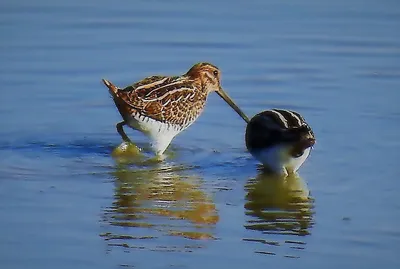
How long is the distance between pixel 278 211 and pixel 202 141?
2132mm

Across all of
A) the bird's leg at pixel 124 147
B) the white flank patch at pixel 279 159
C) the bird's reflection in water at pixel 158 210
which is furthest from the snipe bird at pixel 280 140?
the bird's leg at pixel 124 147

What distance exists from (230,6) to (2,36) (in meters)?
3.06

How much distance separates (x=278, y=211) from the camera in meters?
9.36

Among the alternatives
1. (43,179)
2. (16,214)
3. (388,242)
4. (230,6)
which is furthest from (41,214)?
(230,6)

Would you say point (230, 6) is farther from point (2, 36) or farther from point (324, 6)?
point (2, 36)

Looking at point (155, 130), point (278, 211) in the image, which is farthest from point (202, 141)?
point (278, 211)

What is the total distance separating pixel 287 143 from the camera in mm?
10125

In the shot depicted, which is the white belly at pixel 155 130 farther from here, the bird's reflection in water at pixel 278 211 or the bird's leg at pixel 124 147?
the bird's reflection in water at pixel 278 211

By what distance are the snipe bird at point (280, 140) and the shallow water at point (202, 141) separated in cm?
14

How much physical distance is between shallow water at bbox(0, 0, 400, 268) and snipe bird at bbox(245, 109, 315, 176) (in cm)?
14

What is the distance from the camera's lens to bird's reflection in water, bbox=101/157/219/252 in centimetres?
846

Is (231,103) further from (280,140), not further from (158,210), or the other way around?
(158,210)

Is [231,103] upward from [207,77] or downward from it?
downward

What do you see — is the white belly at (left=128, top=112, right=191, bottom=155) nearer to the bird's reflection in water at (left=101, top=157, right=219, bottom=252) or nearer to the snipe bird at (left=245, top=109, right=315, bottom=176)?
the bird's reflection in water at (left=101, top=157, right=219, bottom=252)
